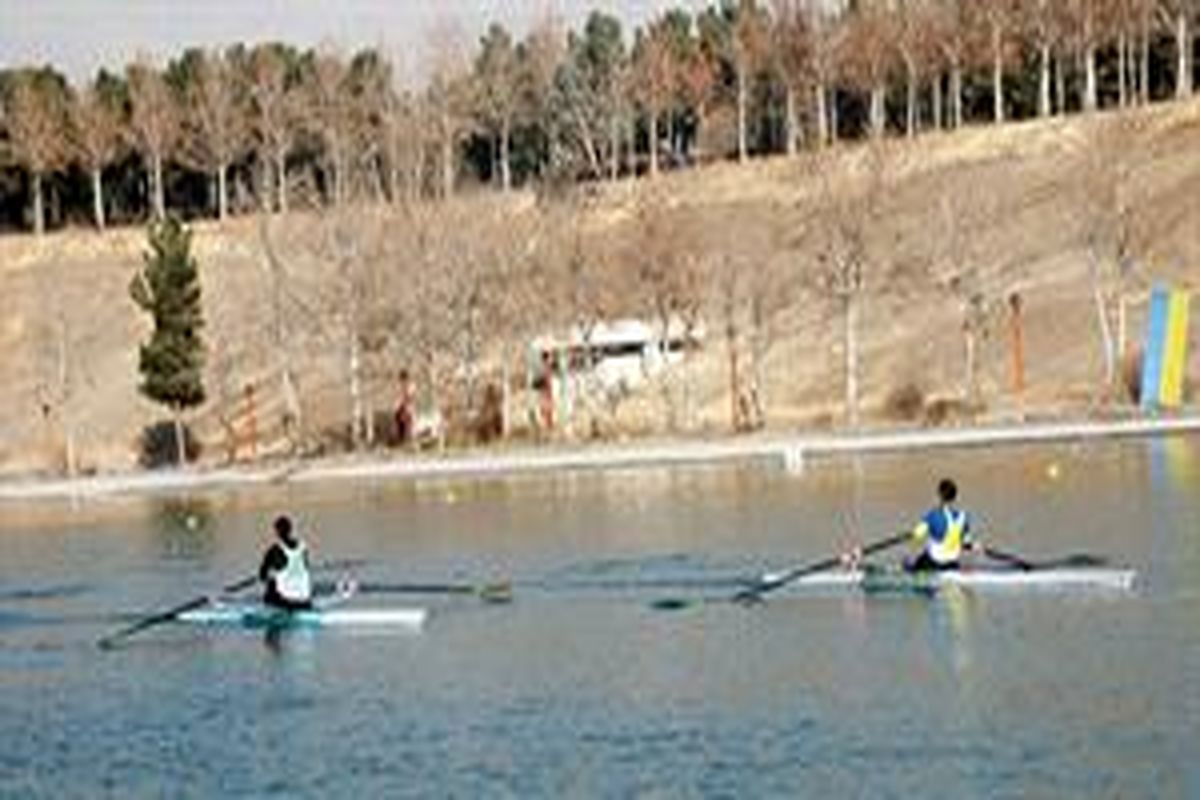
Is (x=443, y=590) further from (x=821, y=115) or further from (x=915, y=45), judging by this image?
(x=915, y=45)

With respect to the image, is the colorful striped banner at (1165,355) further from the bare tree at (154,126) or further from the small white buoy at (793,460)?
the bare tree at (154,126)

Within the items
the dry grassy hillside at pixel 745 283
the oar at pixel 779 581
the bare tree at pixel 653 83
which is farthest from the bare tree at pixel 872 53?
the oar at pixel 779 581

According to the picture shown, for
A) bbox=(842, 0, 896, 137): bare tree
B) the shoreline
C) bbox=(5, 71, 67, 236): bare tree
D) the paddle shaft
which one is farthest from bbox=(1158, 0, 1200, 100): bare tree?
the paddle shaft

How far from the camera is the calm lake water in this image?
Answer: 30.9 meters

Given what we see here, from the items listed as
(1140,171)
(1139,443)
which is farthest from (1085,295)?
(1139,443)

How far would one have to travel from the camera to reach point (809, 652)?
39.8m

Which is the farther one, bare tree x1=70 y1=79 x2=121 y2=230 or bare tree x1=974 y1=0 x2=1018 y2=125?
bare tree x1=70 y1=79 x2=121 y2=230

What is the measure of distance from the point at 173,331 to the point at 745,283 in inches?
952

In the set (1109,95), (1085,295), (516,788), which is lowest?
(516,788)

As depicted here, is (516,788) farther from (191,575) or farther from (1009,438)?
(1009,438)

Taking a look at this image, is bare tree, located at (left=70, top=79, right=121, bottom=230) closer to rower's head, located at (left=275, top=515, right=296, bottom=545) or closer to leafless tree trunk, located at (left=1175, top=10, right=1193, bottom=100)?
leafless tree trunk, located at (left=1175, top=10, right=1193, bottom=100)

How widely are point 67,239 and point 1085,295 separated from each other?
6627 centimetres

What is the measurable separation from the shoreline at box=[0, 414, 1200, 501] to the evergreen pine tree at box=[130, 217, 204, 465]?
7775 millimetres

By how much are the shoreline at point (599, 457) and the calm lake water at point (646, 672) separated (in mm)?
12577
